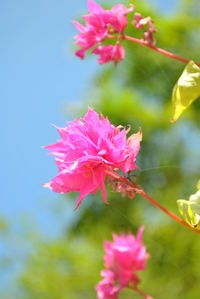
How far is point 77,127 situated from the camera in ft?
1.42

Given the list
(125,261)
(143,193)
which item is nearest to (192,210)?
(143,193)

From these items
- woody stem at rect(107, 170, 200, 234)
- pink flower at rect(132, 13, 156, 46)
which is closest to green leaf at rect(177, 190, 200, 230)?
woody stem at rect(107, 170, 200, 234)

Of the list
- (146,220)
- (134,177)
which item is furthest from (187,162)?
(134,177)

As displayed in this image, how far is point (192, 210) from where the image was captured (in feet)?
1.53

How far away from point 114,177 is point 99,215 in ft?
13.5

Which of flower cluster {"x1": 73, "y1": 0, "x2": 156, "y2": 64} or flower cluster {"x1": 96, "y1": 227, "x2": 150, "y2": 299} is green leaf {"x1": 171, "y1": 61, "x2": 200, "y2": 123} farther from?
flower cluster {"x1": 96, "y1": 227, "x2": 150, "y2": 299}

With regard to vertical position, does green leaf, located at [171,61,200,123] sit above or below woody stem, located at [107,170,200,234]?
above

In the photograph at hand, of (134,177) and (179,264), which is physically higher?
(179,264)

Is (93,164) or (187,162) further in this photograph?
(187,162)

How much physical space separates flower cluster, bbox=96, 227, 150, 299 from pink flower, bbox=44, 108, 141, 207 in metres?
0.25

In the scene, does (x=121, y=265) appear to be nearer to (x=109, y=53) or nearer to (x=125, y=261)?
(x=125, y=261)

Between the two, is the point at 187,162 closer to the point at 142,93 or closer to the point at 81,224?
the point at 142,93

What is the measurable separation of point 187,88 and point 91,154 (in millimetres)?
123

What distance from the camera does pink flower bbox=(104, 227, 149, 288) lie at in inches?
26.0
